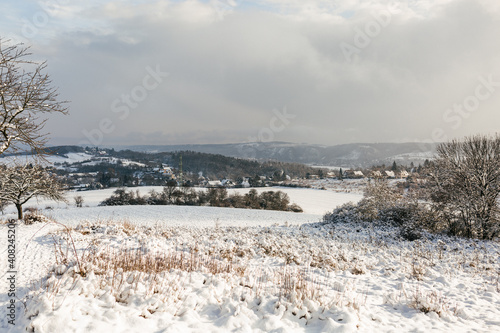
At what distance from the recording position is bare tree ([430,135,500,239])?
1538 centimetres

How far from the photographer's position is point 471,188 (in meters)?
15.6

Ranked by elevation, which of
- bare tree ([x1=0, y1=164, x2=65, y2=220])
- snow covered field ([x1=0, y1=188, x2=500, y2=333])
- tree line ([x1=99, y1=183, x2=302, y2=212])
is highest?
bare tree ([x1=0, y1=164, x2=65, y2=220])

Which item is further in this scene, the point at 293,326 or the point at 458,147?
the point at 458,147

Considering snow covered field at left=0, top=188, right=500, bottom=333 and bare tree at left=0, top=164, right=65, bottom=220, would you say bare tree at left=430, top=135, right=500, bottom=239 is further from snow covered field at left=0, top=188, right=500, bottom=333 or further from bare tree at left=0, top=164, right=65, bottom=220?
bare tree at left=0, top=164, right=65, bottom=220

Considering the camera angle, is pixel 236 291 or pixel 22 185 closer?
pixel 236 291

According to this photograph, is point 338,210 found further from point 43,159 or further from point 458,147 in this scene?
point 43,159

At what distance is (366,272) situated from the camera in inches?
354

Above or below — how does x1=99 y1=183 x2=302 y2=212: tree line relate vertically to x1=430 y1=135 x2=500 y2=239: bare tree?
below

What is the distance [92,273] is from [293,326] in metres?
4.48

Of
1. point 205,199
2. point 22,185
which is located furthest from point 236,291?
point 205,199

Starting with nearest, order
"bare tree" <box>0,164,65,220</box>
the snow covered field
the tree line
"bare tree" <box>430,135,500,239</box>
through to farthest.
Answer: the snow covered field, "bare tree" <box>430,135,500,239</box>, "bare tree" <box>0,164,65,220</box>, the tree line

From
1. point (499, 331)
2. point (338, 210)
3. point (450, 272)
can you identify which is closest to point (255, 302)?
point (499, 331)

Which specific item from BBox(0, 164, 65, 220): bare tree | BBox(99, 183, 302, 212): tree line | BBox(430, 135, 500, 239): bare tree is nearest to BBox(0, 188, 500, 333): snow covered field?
BBox(430, 135, 500, 239): bare tree

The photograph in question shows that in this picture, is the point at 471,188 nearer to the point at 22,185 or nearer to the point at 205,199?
the point at 22,185
